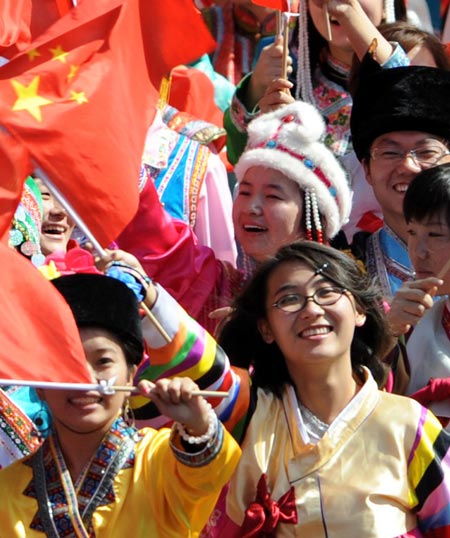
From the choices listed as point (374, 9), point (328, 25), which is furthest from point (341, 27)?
point (374, 9)

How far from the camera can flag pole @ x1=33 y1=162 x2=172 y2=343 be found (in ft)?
15.8

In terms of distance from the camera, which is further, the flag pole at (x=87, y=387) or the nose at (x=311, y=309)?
the nose at (x=311, y=309)

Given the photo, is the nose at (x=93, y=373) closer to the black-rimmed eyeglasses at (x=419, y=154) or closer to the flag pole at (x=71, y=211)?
the flag pole at (x=71, y=211)

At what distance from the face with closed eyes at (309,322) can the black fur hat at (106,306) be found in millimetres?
375

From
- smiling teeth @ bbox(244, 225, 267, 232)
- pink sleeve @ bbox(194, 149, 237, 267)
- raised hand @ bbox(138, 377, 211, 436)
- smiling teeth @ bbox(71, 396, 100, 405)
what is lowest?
pink sleeve @ bbox(194, 149, 237, 267)

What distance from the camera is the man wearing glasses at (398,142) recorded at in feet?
19.8

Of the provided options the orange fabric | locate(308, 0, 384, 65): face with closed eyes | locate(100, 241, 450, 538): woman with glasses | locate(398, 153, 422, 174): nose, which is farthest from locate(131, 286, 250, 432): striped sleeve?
the orange fabric

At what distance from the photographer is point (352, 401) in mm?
5004

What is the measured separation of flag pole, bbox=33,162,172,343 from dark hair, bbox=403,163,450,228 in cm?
103

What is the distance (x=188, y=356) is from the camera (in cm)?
489

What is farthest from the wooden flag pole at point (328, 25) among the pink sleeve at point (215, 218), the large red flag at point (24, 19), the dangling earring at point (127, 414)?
the dangling earring at point (127, 414)

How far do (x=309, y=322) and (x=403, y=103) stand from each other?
1.28 m

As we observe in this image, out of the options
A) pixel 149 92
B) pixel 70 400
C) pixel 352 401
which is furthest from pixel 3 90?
pixel 352 401

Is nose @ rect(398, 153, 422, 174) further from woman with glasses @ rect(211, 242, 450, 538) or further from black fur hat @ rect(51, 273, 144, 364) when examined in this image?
black fur hat @ rect(51, 273, 144, 364)
